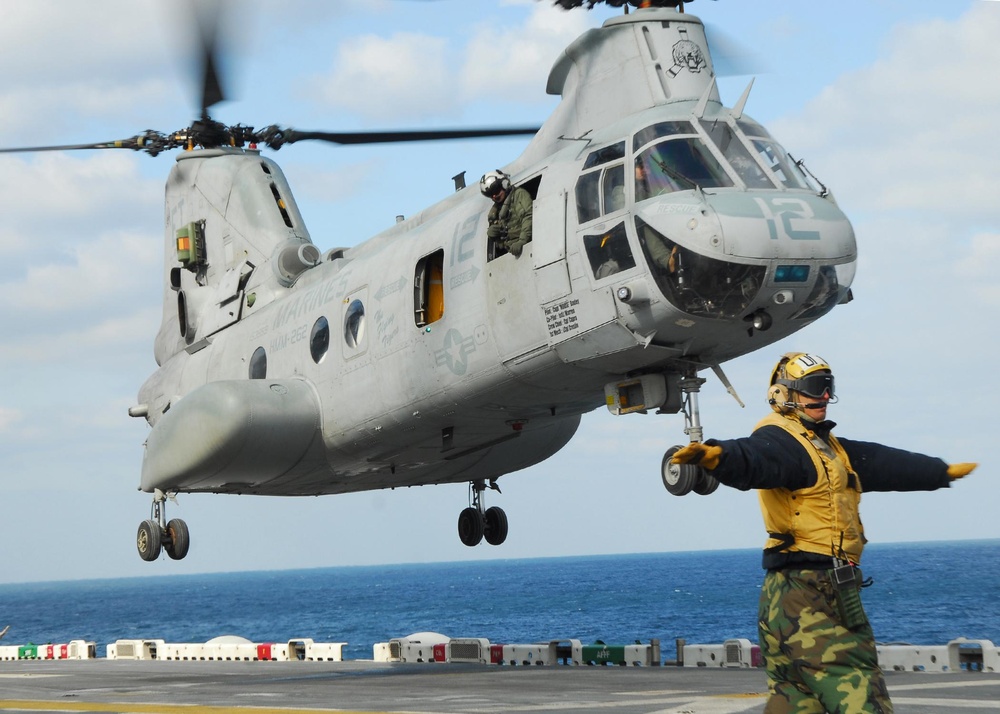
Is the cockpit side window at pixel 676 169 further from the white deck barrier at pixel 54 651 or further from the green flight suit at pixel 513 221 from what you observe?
the white deck barrier at pixel 54 651

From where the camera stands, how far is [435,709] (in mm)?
10977

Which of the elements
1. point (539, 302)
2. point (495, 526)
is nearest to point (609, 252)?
point (539, 302)

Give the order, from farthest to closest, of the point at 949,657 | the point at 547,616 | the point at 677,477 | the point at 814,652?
the point at 547,616, the point at 949,657, the point at 677,477, the point at 814,652

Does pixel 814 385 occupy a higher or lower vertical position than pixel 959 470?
higher

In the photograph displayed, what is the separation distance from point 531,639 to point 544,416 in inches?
2992

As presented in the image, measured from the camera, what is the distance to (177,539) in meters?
20.1

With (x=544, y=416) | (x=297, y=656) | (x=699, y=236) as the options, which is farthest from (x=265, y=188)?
(x=699, y=236)

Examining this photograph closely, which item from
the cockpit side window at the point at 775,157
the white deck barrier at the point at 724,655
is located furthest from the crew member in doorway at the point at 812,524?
the white deck barrier at the point at 724,655

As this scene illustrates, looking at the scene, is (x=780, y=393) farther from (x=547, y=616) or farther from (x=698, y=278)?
(x=547, y=616)

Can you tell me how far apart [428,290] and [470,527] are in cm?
648

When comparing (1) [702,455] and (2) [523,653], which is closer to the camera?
(1) [702,455]

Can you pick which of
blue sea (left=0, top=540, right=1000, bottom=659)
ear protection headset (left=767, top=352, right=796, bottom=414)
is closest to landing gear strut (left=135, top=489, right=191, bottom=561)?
ear protection headset (left=767, top=352, right=796, bottom=414)

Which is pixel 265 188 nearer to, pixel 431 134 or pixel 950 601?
pixel 431 134

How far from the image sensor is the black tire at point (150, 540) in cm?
2006
